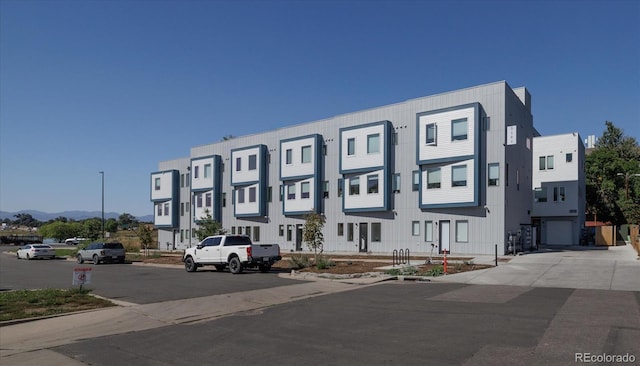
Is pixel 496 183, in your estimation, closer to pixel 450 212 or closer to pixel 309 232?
pixel 450 212

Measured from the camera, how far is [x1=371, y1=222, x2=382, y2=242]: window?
4147 centimetres

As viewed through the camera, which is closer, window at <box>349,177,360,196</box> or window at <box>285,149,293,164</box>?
window at <box>349,177,360,196</box>

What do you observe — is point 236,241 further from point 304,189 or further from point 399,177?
point 304,189

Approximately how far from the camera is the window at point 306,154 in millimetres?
46750

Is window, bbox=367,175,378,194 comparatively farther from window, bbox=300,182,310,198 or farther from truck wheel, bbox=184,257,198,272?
truck wheel, bbox=184,257,198,272

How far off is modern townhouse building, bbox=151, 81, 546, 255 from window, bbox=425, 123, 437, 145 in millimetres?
77

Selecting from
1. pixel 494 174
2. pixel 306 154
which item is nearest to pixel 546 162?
pixel 494 174

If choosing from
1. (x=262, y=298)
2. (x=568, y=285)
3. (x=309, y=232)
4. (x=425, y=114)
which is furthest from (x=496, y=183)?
(x=262, y=298)

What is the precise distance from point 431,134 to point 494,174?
5.67m

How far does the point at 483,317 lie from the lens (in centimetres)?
1091

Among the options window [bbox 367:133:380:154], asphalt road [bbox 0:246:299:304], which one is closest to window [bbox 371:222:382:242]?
window [bbox 367:133:380:154]
